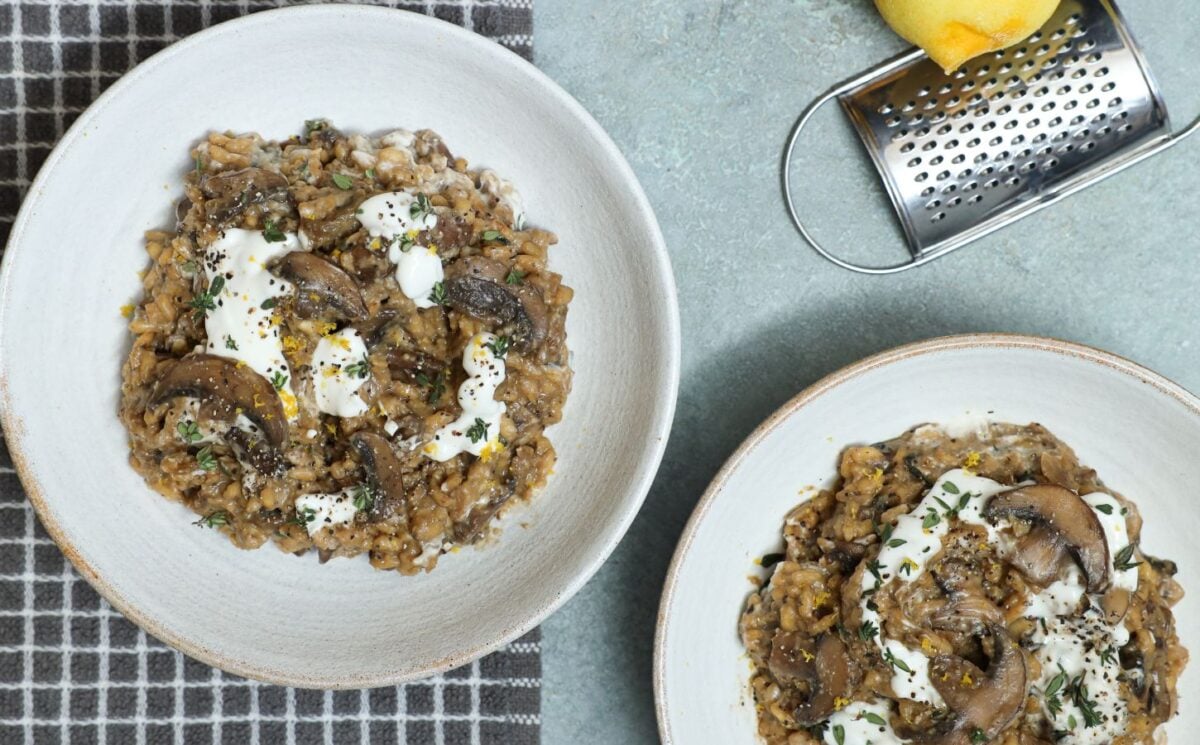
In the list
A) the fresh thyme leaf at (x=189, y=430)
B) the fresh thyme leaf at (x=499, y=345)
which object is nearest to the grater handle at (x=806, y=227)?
the fresh thyme leaf at (x=499, y=345)

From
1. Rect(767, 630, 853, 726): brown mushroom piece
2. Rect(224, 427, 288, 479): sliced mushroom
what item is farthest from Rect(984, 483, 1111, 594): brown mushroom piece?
Rect(224, 427, 288, 479): sliced mushroom

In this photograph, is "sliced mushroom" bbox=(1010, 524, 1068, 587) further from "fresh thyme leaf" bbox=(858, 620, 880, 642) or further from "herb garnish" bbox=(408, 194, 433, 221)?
"herb garnish" bbox=(408, 194, 433, 221)

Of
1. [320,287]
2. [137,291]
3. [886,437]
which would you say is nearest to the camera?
[320,287]

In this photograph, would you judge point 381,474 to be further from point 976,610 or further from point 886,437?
point 976,610

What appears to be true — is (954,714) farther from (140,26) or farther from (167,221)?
(140,26)

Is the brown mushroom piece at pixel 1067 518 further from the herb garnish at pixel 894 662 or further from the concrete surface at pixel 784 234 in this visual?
the concrete surface at pixel 784 234

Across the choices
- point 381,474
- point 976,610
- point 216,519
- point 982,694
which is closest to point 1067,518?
point 976,610

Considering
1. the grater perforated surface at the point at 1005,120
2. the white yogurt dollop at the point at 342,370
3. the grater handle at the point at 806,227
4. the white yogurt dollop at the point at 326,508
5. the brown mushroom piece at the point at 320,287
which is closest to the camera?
the brown mushroom piece at the point at 320,287
